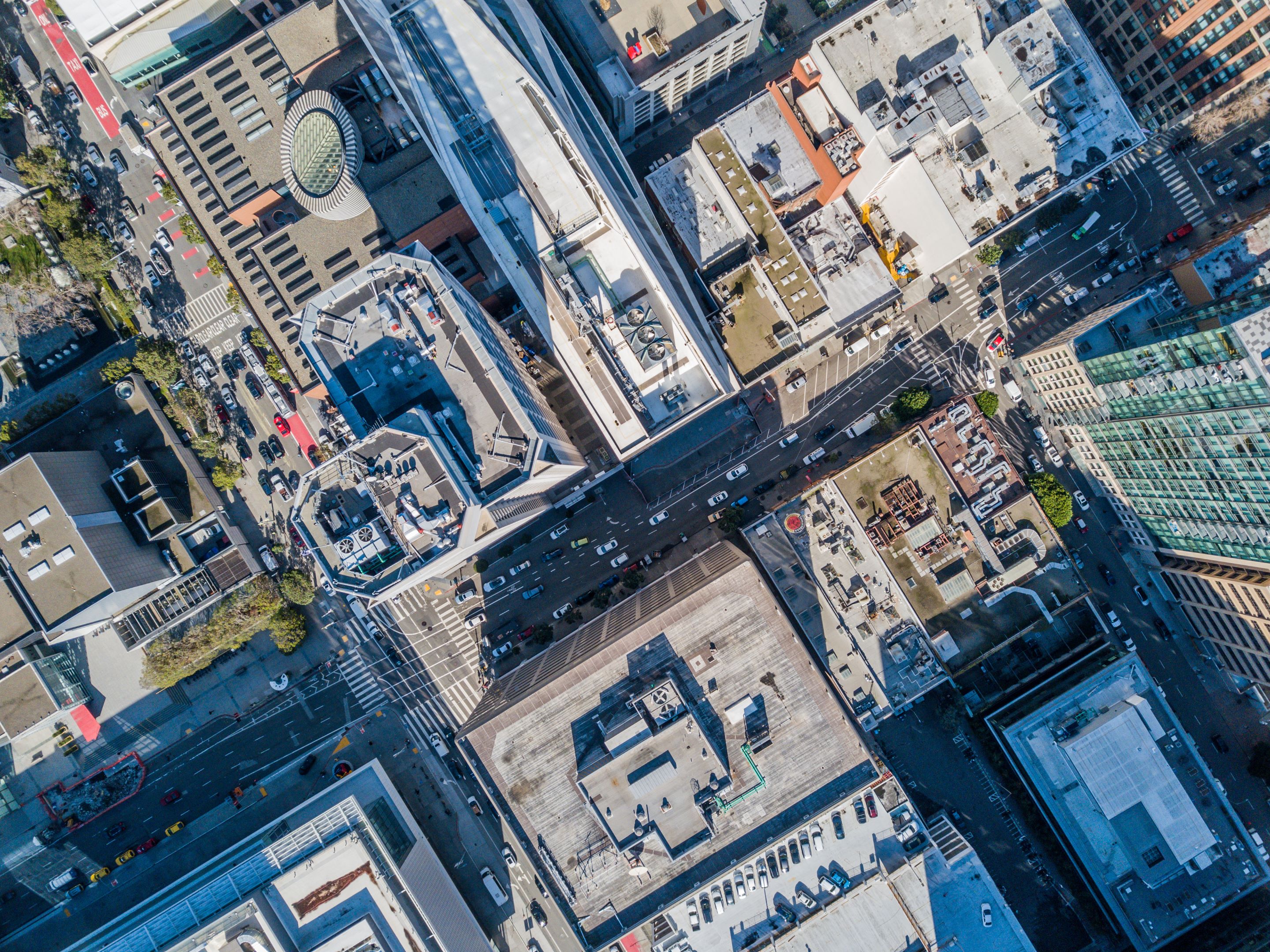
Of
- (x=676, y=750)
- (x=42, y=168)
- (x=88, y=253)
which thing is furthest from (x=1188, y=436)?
(x=42, y=168)

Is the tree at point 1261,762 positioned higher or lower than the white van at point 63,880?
lower

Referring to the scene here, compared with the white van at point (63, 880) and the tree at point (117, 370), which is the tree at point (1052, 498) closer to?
the tree at point (117, 370)

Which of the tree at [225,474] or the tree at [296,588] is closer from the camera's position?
the tree at [296,588]

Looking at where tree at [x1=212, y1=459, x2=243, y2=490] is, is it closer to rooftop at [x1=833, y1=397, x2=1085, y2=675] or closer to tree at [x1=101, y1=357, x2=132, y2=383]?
tree at [x1=101, y1=357, x2=132, y2=383]

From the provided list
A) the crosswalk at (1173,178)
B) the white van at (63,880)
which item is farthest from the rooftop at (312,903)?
the crosswalk at (1173,178)

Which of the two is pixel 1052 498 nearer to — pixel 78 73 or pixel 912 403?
pixel 912 403

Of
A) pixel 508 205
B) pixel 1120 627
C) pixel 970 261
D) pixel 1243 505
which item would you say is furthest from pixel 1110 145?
pixel 508 205
